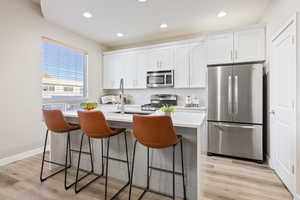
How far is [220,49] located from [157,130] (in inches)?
101

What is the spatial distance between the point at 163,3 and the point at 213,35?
1285 millimetres

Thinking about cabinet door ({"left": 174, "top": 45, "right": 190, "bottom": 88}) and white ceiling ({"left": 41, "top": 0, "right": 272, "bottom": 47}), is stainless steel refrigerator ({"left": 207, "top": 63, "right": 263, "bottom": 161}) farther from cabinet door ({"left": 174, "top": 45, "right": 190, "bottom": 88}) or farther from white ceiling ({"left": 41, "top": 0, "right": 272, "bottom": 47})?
white ceiling ({"left": 41, "top": 0, "right": 272, "bottom": 47})

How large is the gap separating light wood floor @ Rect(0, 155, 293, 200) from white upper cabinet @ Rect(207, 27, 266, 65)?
2023 mm

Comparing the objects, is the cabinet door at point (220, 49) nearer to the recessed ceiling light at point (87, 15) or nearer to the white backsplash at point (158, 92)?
the white backsplash at point (158, 92)

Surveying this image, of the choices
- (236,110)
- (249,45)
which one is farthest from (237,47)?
(236,110)

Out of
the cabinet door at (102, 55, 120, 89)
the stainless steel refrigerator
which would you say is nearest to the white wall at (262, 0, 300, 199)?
the stainless steel refrigerator

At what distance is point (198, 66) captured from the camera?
3.68m

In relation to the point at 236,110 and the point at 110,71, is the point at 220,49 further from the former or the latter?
the point at 110,71

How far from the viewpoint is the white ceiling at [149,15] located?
105 inches

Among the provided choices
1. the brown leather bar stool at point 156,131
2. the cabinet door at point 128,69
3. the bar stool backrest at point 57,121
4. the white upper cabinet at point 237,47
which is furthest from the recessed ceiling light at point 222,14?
the bar stool backrest at point 57,121

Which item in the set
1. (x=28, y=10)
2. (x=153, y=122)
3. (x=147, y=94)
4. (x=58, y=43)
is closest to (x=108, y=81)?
(x=147, y=94)

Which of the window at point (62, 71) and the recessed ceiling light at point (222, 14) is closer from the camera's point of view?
the recessed ceiling light at point (222, 14)

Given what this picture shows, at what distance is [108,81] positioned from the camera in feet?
15.9

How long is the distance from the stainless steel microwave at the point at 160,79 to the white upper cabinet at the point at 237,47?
1071 mm
